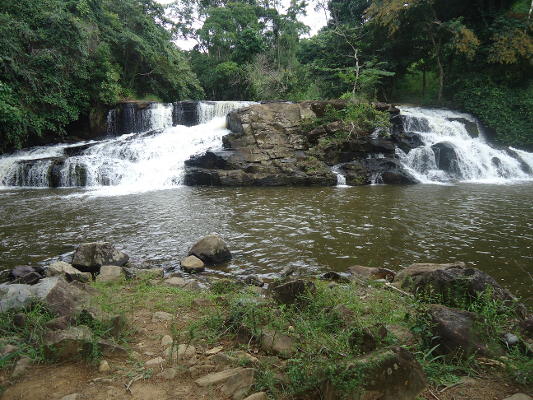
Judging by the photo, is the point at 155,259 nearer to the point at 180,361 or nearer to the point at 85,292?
the point at 85,292

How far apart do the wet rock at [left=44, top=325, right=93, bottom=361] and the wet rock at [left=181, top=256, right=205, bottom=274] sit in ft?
9.51

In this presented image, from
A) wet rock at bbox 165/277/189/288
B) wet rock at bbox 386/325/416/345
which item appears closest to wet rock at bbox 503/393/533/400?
wet rock at bbox 386/325/416/345

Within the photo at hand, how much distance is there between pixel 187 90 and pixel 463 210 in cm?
2137

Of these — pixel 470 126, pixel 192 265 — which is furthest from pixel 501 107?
pixel 192 265

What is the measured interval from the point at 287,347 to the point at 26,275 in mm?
3891

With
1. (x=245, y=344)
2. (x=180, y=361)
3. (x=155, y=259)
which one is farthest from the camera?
(x=155, y=259)

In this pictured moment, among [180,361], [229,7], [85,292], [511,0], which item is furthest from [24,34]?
[511,0]

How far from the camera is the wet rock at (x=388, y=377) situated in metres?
1.88

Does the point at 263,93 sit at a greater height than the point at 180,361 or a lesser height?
greater

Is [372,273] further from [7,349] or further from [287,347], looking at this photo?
[7,349]

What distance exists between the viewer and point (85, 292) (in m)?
3.70

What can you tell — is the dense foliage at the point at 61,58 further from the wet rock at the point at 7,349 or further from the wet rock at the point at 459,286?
the wet rock at the point at 459,286

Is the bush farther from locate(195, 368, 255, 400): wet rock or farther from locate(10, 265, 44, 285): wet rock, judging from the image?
locate(10, 265, 44, 285): wet rock

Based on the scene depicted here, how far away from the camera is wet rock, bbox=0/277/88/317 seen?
298cm
